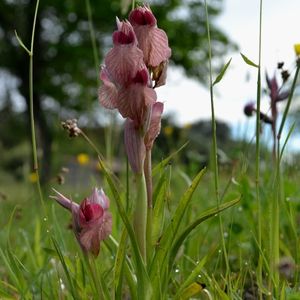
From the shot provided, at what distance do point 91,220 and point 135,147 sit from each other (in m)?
0.13

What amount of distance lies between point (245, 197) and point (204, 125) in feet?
44.7

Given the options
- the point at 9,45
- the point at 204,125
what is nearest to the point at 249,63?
the point at 204,125

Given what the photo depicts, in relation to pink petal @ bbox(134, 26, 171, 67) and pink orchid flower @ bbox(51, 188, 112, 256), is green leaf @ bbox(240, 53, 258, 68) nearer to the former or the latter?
pink petal @ bbox(134, 26, 171, 67)

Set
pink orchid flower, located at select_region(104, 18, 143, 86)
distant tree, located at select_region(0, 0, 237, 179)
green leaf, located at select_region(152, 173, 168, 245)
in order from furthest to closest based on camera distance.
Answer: distant tree, located at select_region(0, 0, 237, 179)
green leaf, located at select_region(152, 173, 168, 245)
pink orchid flower, located at select_region(104, 18, 143, 86)

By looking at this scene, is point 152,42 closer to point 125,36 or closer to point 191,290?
point 125,36

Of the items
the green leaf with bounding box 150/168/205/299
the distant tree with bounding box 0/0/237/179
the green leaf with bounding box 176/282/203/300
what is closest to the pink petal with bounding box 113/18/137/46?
the green leaf with bounding box 150/168/205/299

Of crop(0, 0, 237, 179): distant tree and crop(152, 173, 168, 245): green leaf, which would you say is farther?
crop(0, 0, 237, 179): distant tree

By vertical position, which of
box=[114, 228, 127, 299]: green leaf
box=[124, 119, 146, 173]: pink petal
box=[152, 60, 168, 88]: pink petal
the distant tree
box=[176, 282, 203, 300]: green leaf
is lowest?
the distant tree

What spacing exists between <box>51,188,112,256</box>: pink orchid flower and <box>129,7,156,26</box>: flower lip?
261mm

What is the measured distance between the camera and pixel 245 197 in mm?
1768

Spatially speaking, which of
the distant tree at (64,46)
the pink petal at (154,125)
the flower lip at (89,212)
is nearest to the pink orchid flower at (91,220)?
the flower lip at (89,212)

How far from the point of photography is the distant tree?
15.2m

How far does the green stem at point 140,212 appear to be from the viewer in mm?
858

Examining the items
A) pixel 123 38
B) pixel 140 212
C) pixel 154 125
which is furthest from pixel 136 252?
pixel 123 38
